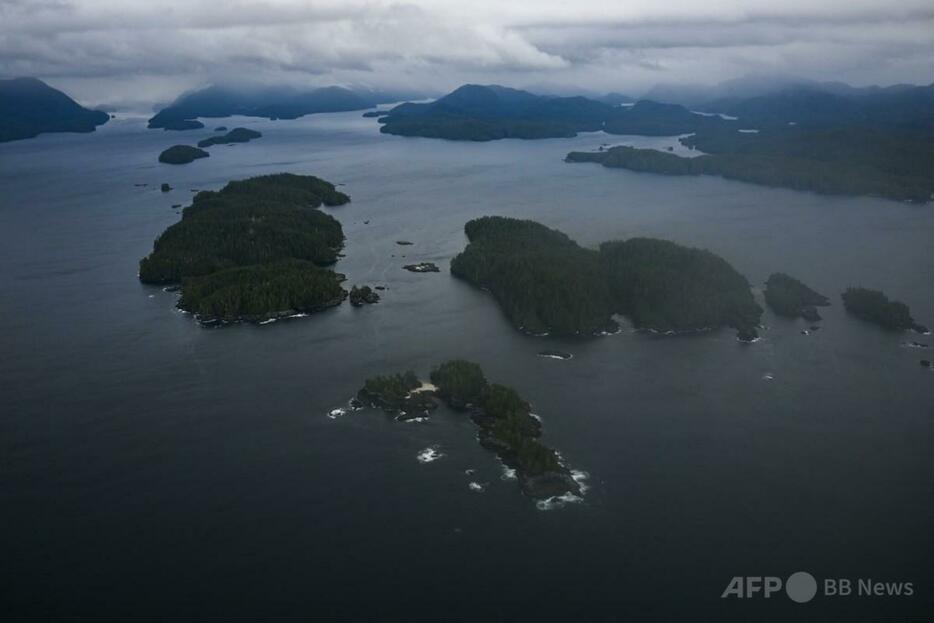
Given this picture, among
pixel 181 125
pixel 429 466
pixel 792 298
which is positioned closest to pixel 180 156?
pixel 181 125

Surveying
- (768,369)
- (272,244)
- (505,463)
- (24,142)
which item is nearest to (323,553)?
(505,463)

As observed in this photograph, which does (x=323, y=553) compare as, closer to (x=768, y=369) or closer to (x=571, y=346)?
(x=571, y=346)

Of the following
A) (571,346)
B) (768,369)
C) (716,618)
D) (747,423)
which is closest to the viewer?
(716,618)

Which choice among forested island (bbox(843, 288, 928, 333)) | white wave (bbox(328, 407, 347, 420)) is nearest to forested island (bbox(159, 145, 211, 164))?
white wave (bbox(328, 407, 347, 420))

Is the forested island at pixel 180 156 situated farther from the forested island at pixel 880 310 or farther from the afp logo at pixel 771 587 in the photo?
the afp logo at pixel 771 587

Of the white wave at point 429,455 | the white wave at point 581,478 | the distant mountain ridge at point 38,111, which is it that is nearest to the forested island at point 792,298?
the white wave at point 581,478

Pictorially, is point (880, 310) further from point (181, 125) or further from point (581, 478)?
point (181, 125)
